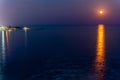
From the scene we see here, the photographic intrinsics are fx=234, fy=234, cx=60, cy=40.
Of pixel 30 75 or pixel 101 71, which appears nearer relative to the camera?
pixel 30 75

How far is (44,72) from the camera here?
36.1 metres

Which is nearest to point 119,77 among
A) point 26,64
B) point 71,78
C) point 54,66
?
point 71,78

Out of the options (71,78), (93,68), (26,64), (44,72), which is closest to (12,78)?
(44,72)

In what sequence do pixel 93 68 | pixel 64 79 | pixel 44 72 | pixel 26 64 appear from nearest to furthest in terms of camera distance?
pixel 64 79 < pixel 44 72 < pixel 93 68 < pixel 26 64

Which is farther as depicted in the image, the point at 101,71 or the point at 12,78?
the point at 101,71

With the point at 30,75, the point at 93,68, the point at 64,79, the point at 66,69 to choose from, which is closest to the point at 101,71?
the point at 93,68

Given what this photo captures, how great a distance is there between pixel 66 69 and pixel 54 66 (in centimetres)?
344

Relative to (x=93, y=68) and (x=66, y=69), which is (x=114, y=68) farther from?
(x=66, y=69)

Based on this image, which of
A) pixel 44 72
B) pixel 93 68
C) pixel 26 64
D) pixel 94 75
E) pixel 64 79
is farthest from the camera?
pixel 26 64

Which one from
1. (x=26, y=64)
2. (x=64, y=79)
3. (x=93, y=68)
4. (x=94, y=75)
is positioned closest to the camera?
(x=64, y=79)

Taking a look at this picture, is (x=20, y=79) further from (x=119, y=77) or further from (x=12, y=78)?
(x=119, y=77)

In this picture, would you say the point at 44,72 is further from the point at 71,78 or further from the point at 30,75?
the point at 71,78

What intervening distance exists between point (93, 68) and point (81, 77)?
24.2ft

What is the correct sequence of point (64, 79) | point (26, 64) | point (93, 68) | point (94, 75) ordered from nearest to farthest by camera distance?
point (64, 79) < point (94, 75) < point (93, 68) < point (26, 64)
